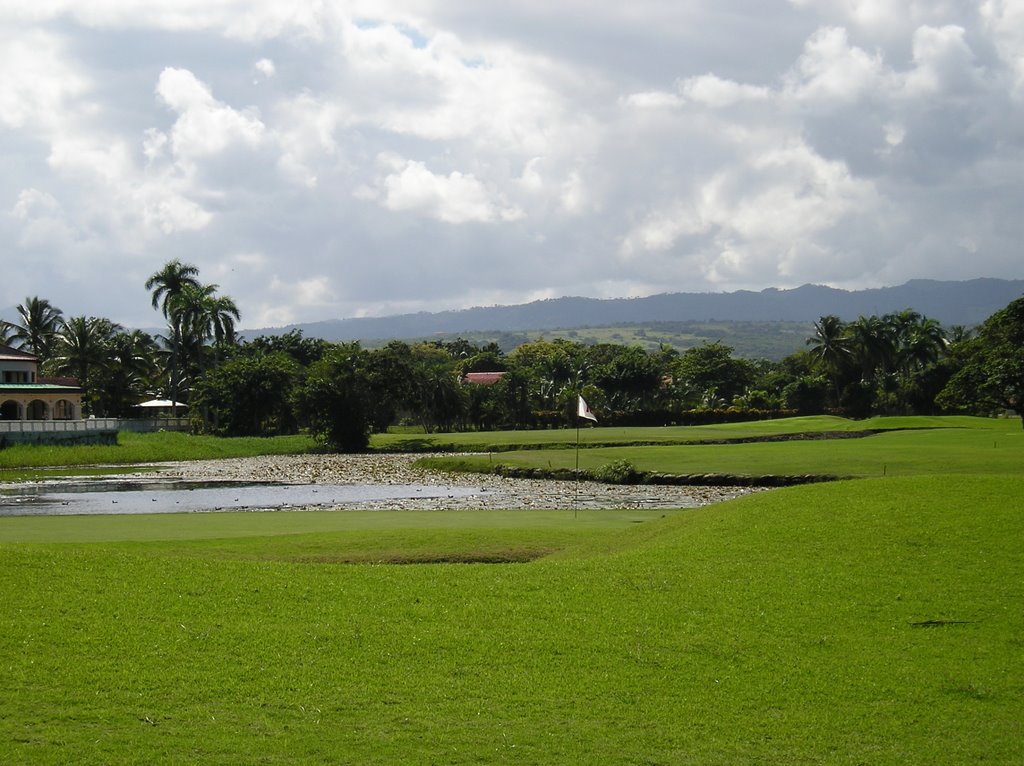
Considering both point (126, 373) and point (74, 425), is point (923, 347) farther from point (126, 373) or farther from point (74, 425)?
point (74, 425)

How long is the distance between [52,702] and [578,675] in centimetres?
575

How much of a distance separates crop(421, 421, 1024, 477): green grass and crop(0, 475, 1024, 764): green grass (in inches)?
1257

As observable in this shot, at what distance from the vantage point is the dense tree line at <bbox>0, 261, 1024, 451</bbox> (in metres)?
101

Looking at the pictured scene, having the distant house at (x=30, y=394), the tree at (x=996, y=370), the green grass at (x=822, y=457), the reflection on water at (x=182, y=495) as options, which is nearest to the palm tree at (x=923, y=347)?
the green grass at (x=822, y=457)

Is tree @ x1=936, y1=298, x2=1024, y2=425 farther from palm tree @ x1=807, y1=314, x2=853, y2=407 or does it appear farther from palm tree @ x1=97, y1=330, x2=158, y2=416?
palm tree @ x1=97, y1=330, x2=158, y2=416

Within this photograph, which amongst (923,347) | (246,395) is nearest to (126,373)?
(246,395)

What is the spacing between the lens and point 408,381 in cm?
10431

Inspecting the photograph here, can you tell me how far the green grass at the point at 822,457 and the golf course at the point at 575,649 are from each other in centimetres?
2968

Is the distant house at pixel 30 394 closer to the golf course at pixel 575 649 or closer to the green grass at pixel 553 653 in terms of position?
the green grass at pixel 553 653

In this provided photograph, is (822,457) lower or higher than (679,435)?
higher

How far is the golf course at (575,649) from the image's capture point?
422 inches

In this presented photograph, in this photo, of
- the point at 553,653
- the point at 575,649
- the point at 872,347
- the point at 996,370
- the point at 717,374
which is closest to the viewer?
the point at 553,653

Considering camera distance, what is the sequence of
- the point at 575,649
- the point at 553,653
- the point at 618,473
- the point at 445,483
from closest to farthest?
1. the point at 553,653
2. the point at 575,649
3. the point at 445,483
4. the point at 618,473

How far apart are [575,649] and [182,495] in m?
40.1
